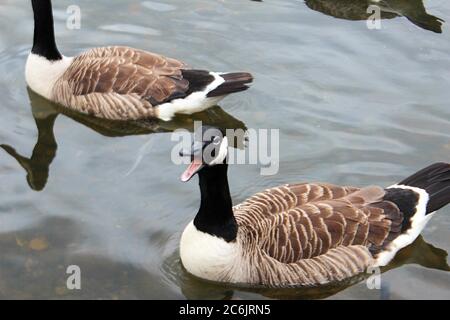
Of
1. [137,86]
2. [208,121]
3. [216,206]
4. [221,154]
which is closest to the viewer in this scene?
[221,154]

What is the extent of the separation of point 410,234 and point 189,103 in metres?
3.42

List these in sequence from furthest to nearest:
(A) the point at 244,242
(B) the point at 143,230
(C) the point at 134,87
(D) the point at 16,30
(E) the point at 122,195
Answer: (D) the point at 16,30
(C) the point at 134,87
(E) the point at 122,195
(B) the point at 143,230
(A) the point at 244,242

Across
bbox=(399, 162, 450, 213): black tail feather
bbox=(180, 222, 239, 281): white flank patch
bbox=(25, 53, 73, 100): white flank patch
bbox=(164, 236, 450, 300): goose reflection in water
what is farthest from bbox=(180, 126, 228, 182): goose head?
bbox=(25, 53, 73, 100): white flank patch

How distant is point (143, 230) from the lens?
7738 millimetres

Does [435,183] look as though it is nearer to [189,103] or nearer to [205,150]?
[205,150]

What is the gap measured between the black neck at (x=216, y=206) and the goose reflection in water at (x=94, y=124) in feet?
9.06

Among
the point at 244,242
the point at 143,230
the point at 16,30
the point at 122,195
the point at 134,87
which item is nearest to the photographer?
the point at 244,242

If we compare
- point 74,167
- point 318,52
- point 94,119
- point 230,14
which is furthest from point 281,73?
point 74,167

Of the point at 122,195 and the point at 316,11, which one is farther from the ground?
the point at 316,11

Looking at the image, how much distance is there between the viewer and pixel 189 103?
9.68 meters

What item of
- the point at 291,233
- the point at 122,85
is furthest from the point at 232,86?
the point at 291,233

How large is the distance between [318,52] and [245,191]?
363 cm

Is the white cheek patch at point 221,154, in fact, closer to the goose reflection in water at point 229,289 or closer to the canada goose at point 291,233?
the canada goose at point 291,233

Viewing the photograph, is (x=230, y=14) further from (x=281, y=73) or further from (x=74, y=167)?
(x=74, y=167)
